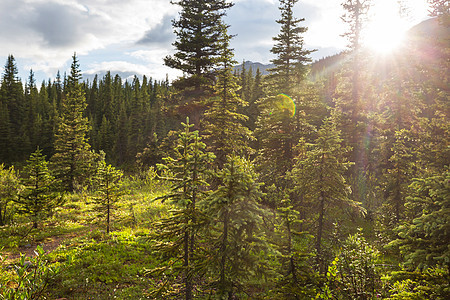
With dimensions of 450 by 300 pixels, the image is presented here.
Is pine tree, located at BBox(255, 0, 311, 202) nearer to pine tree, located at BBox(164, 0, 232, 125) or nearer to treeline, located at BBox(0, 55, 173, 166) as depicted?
pine tree, located at BBox(164, 0, 232, 125)

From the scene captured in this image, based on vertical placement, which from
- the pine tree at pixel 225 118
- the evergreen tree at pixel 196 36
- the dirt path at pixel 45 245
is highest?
the evergreen tree at pixel 196 36

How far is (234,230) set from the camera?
6.03m

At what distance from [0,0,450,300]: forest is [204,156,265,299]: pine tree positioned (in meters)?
0.03

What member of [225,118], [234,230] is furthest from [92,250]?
[225,118]

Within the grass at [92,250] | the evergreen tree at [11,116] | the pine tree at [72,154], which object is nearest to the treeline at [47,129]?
the evergreen tree at [11,116]

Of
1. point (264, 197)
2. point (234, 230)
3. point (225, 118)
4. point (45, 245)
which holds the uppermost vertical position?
point (225, 118)

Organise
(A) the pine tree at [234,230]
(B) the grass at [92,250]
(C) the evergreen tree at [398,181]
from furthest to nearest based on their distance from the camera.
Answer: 1. (C) the evergreen tree at [398,181]
2. (B) the grass at [92,250]
3. (A) the pine tree at [234,230]

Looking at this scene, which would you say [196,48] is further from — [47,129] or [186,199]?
[47,129]

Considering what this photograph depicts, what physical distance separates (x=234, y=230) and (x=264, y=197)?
13.4m

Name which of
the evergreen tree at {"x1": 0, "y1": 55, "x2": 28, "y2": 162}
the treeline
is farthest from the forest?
the evergreen tree at {"x1": 0, "y1": 55, "x2": 28, "y2": 162}

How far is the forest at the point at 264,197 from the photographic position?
18.9ft

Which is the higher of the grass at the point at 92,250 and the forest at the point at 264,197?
the forest at the point at 264,197

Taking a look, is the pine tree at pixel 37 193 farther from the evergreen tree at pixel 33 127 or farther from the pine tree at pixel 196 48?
the evergreen tree at pixel 33 127

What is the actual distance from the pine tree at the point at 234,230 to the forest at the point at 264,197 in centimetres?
3
